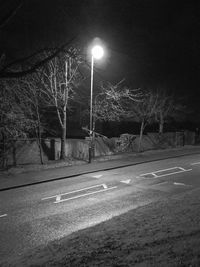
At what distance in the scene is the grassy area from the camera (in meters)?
4.48

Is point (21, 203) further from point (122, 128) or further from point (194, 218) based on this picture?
point (122, 128)

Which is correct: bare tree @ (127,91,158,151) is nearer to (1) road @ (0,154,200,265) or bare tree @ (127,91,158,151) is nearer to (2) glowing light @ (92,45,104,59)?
(1) road @ (0,154,200,265)

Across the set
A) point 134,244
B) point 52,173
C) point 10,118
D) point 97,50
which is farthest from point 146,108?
point 134,244

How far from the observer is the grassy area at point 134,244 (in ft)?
14.7

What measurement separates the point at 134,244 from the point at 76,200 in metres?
5.43

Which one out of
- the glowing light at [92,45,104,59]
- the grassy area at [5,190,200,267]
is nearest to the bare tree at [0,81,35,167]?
the glowing light at [92,45,104,59]

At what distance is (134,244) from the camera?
17.4 feet

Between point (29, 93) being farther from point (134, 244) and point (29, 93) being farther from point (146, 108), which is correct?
point (134, 244)

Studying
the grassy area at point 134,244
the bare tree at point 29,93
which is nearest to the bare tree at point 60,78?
the bare tree at point 29,93

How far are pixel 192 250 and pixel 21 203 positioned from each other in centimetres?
728

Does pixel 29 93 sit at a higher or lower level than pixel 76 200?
higher

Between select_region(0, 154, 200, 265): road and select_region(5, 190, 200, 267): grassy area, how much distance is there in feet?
3.39

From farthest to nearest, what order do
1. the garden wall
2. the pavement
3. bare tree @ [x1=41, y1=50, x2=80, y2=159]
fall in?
1. bare tree @ [x1=41, y1=50, x2=80, y2=159]
2. the garden wall
3. the pavement

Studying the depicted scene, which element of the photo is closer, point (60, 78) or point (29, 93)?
point (29, 93)
